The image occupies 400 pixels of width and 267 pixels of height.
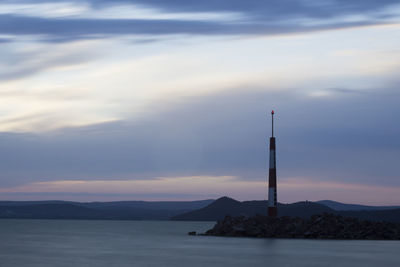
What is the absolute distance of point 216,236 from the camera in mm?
105688

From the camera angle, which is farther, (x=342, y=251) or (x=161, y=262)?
(x=342, y=251)

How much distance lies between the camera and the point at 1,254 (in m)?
75.6

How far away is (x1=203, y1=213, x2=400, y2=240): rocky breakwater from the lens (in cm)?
9056

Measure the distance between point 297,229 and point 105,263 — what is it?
1443 inches

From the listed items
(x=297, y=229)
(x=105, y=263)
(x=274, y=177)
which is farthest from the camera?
(x=297, y=229)

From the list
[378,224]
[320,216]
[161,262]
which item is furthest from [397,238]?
[161,262]

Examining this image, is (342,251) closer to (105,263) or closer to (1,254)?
(105,263)

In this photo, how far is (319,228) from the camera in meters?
90.2

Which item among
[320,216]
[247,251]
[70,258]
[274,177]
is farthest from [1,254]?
[320,216]

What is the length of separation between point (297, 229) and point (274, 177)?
1008 cm

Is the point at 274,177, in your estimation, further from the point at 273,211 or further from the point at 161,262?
the point at 161,262

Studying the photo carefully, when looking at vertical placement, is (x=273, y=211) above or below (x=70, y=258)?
above

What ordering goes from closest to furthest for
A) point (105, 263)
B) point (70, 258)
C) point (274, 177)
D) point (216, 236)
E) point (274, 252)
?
1. point (105, 263)
2. point (70, 258)
3. point (274, 252)
4. point (274, 177)
5. point (216, 236)

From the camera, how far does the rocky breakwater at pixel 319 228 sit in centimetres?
9056
